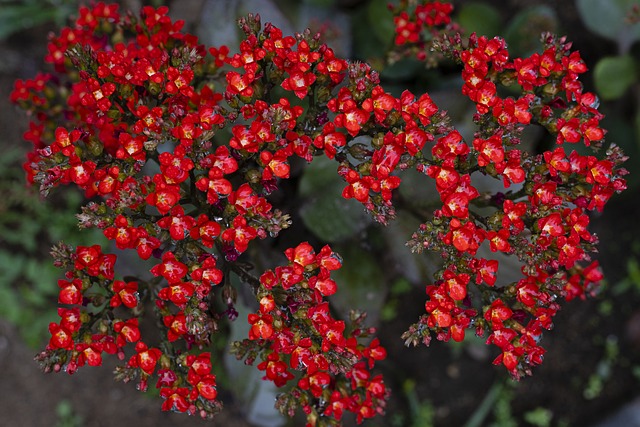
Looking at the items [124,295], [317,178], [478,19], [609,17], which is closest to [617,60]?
[609,17]

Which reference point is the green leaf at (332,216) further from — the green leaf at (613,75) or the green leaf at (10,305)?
the green leaf at (10,305)

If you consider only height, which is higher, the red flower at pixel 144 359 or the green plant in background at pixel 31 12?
the green plant in background at pixel 31 12

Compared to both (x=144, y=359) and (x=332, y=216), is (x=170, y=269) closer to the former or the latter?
(x=144, y=359)

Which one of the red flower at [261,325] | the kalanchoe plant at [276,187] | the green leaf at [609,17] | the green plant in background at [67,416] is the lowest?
the green plant in background at [67,416]

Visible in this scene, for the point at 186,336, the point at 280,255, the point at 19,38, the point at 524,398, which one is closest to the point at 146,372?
the point at 186,336

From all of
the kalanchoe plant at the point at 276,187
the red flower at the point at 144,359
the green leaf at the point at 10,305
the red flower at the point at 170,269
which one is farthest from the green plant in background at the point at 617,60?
the green leaf at the point at 10,305

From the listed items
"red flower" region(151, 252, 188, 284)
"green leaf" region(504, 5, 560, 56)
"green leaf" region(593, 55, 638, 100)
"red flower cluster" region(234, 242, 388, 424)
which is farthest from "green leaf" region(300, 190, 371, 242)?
"green leaf" region(593, 55, 638, 100)
